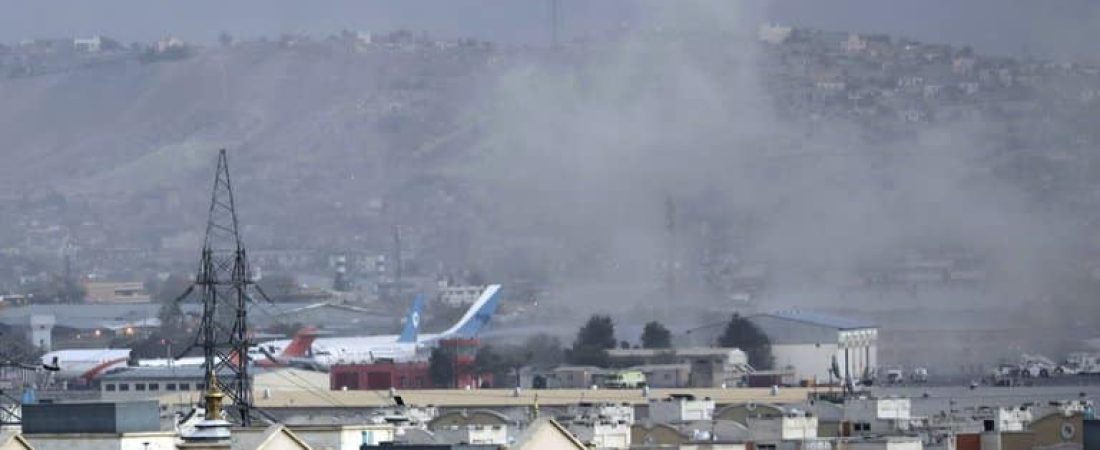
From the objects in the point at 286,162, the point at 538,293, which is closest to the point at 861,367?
the point at 538,293

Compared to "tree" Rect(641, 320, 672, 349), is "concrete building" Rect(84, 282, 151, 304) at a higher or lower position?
higher

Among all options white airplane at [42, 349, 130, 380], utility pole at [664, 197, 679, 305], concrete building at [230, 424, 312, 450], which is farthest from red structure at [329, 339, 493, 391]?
concrete building at [230, 424, 312, 450]

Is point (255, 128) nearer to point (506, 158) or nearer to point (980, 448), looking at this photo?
point (506, 158)

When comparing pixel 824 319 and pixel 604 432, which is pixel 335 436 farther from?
pixel 824 319

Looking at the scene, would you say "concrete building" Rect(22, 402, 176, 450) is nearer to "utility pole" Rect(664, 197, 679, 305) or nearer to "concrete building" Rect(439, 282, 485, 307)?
"utility pole" Rect(664, 197, 679, 305)

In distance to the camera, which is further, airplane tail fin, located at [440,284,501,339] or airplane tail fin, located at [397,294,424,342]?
airplane tail fin, located at [397,294,424,342]

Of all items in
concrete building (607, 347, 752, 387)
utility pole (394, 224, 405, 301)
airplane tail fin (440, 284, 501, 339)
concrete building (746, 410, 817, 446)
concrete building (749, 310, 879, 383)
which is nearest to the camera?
A: concrete building (746, 410, 817, 446)
